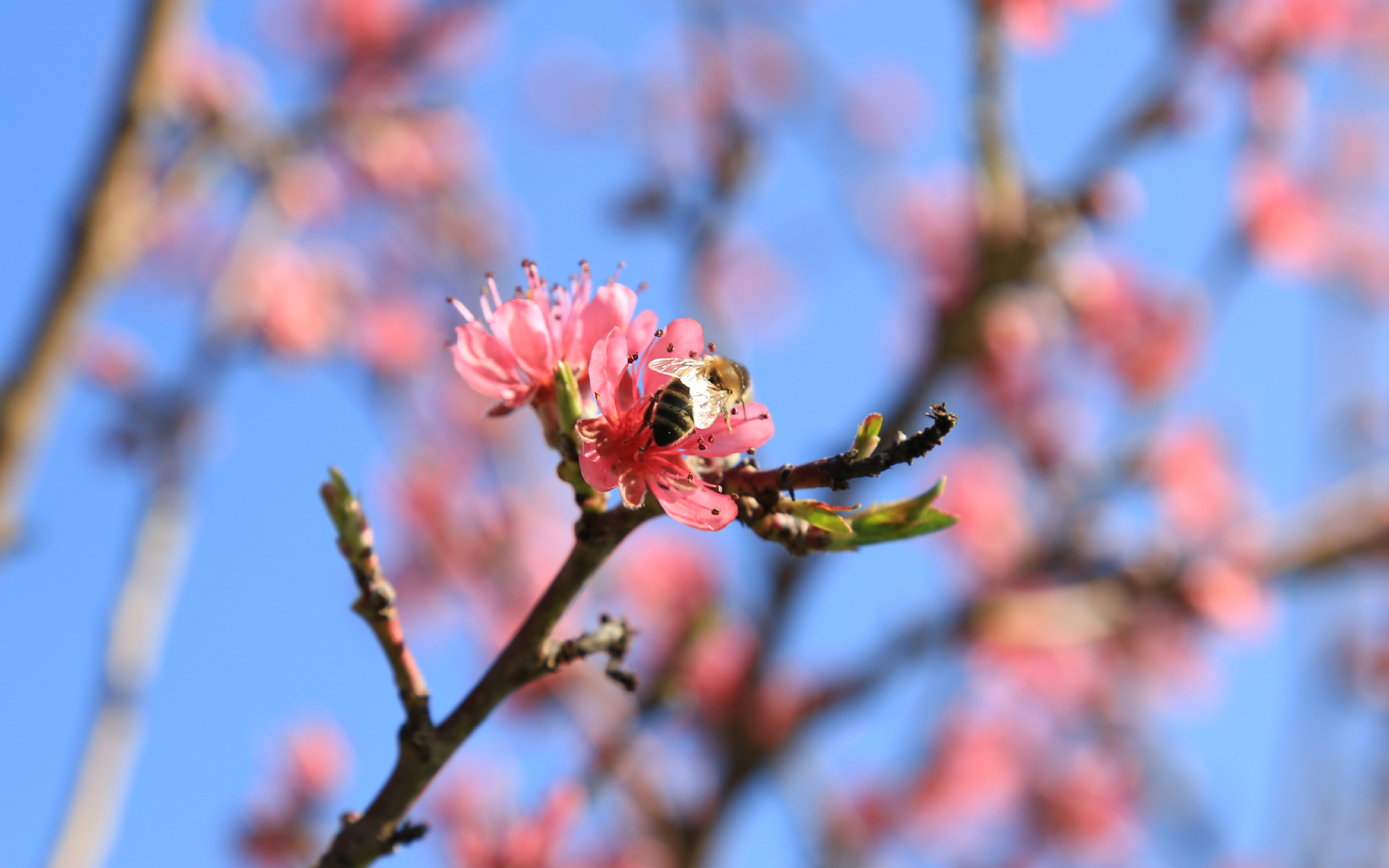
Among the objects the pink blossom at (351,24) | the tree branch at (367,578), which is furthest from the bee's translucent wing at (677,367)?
the pink blossom at (351,24)

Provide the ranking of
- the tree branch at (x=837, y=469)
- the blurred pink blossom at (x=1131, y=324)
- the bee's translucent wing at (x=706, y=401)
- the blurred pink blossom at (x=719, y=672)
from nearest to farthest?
the tree branch at (x=837, y=469), the bee's translucent wing at (x=706, y=401), the blurred pink blossom at (x=1131, y=324), the blurred pink blossom at (x=719, y=672)

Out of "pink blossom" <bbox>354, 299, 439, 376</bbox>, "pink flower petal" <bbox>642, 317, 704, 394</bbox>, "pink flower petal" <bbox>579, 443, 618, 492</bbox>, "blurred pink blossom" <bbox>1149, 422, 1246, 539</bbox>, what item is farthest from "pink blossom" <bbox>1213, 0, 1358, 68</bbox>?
"pink blossom" <bbox>354, 299, 439, 376</bbox>

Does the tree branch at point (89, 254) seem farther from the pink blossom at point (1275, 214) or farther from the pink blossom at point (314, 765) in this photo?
the pink blossom at point (1275, 214)

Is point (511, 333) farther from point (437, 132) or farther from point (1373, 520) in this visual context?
point (437, 132)

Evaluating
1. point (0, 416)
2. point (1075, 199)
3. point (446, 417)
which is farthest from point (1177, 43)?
point (446, 417)

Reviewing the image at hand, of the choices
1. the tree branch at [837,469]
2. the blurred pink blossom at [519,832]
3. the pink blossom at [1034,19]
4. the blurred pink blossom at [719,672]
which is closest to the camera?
the tree branch at [837,469]

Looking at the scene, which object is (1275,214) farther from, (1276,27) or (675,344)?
(675,344)

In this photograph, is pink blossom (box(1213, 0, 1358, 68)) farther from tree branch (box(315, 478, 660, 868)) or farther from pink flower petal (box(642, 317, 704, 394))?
tree branch (box(315, 478, 660, 868))
